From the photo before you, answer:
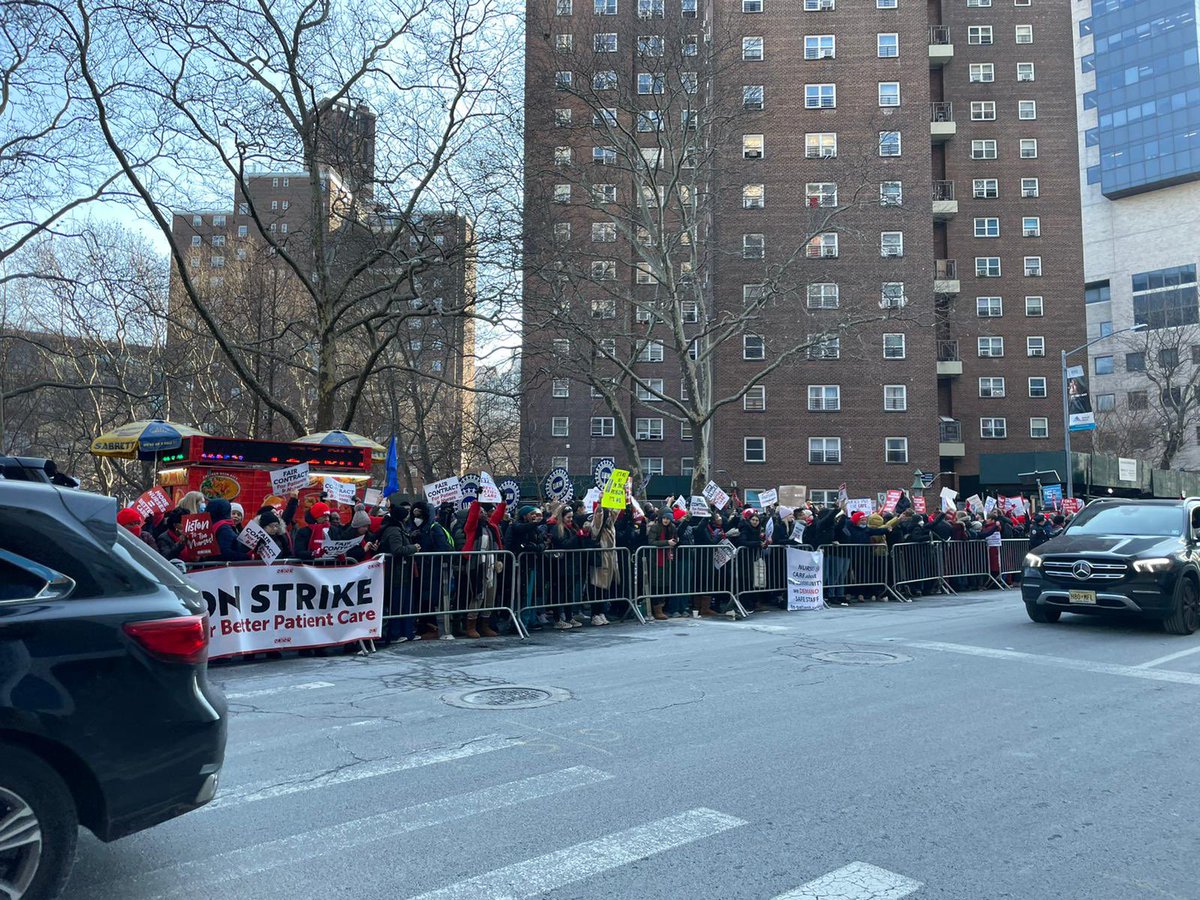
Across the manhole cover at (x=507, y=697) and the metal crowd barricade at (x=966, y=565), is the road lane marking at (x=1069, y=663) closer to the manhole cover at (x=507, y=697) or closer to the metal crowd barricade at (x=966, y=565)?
the manhole cover at (x=507, y=697)

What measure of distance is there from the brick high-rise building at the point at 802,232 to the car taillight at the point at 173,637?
20395mm

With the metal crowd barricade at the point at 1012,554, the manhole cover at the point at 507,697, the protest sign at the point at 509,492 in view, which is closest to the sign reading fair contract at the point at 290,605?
the protest sign at the point at 509,492

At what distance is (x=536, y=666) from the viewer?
962 centimetres

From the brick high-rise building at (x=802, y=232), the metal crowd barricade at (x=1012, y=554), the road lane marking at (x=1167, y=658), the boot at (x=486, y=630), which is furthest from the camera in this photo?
the brick high-rise building at (x=802, y=232)

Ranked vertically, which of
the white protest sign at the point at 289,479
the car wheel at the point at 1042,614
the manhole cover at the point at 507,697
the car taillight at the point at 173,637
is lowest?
the manhole cover at the point at 507,697

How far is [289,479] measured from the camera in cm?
1426

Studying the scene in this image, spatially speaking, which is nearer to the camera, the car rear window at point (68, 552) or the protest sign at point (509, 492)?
the car rear window at point (68, 552)

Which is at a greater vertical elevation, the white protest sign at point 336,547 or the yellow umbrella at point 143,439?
the yellow umbrella at point 143,439

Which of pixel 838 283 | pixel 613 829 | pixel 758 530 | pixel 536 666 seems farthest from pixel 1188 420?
pixel 613 829

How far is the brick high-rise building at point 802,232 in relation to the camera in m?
27.8

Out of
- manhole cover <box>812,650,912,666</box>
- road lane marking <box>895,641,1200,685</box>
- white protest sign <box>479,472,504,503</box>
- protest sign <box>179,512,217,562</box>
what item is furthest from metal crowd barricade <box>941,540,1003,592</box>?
protest sign <box>179,512,217,562</box>

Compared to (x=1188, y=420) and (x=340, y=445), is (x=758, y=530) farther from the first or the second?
(x=1188, y=420)

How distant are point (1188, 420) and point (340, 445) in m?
54.6

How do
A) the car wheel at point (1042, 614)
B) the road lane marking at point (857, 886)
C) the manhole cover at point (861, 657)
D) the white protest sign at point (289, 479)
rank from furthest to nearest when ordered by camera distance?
the white protest sign at point (289, 479) → the car wheel at point (1042, 614) → the manhole cover at point (861, 657) → the road lane marking at point (857, 886)
